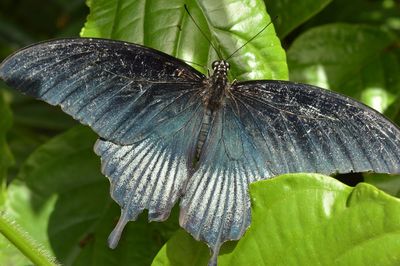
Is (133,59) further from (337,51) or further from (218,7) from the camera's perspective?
(337,51)

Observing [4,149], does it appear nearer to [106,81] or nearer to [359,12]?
[106,81]

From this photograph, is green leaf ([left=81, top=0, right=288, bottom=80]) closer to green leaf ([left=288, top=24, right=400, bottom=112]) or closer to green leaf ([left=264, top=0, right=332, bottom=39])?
green leaf ([left=264, top=0, right=332, bottom=39])

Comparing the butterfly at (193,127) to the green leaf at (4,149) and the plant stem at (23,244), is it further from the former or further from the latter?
the green leaf at (4,149)

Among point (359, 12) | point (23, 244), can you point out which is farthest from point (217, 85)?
point (359, 12)

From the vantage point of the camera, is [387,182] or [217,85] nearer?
[217,85]

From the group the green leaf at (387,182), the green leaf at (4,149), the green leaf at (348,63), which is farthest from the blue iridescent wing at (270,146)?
the green leaf at (4,149)

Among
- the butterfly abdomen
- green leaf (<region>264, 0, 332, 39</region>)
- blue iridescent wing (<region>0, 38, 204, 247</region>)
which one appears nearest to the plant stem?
blue iridescent wing (<region>0, 38, 204, 247</region>)
